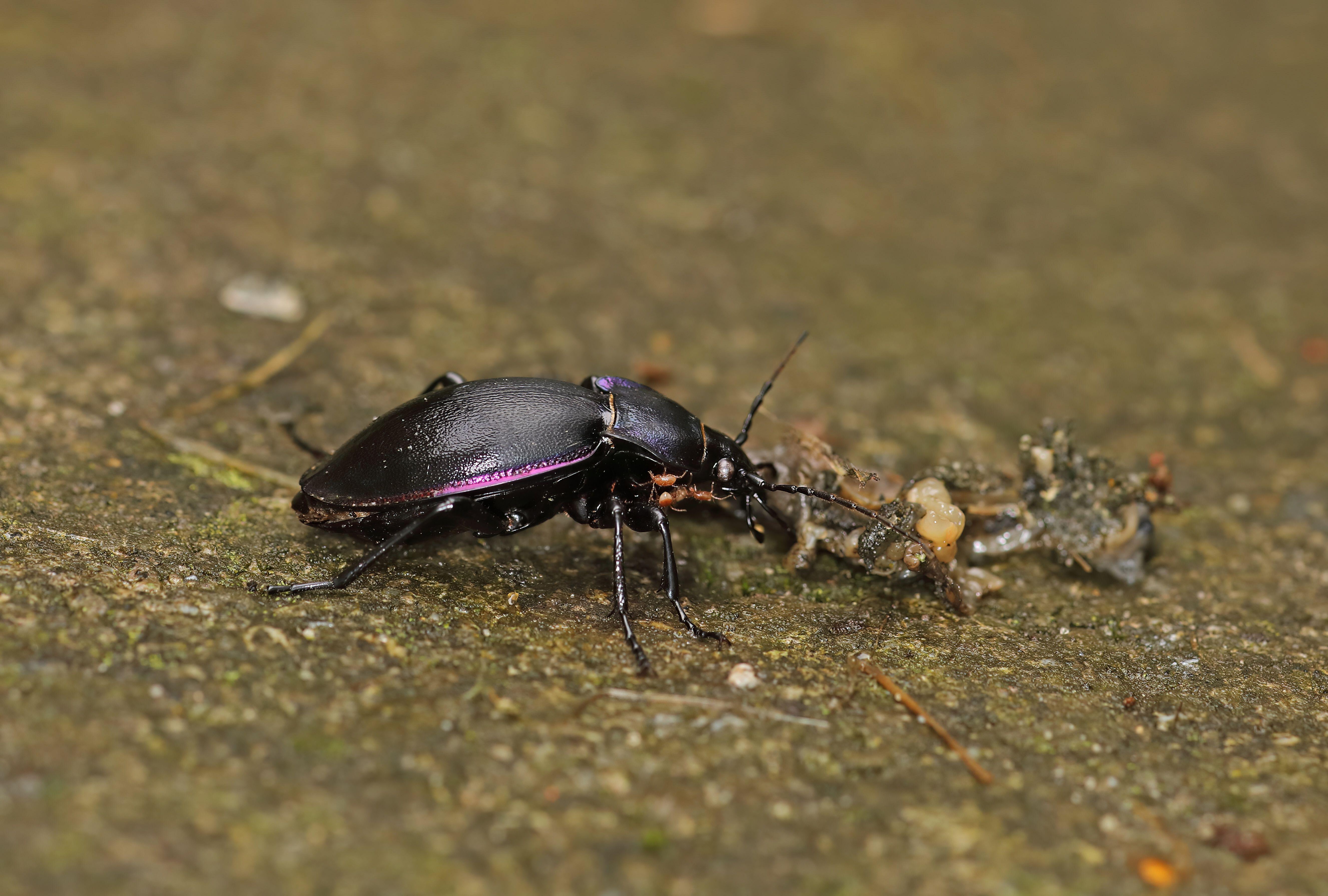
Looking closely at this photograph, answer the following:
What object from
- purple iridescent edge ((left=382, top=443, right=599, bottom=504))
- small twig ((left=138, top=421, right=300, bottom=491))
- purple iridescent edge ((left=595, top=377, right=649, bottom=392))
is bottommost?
small twig ((left=138, top=421, right=300, bottom=491))

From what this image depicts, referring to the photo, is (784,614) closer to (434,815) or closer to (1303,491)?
(434,815)

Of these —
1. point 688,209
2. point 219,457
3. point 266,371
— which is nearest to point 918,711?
point 219,457

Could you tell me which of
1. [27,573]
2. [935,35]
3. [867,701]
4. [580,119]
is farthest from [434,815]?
[935,35]

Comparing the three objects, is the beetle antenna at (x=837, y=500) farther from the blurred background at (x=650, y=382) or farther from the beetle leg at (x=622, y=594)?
the beetle leg at (x=622, y=594)

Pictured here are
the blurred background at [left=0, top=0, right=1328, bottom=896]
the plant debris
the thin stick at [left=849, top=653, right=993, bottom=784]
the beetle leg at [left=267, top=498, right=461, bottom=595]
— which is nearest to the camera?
the blurred background at [left=0, top=0, right=1328, bottom=896]

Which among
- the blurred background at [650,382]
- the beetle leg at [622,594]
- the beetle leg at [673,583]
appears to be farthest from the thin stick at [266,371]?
the beetle leg at [673,583]

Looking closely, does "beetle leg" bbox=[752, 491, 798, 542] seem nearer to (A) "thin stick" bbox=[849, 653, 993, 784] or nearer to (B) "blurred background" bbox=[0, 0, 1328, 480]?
(A) "thin stick" bbox=[849, 653, 993, 784]

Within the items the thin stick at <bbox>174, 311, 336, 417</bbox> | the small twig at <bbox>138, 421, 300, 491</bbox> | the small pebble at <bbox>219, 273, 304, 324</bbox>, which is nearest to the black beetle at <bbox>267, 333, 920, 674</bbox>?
the small twig at <bbox>138, 421, 300, 491</bbox>
